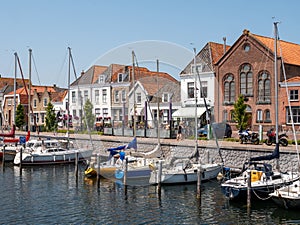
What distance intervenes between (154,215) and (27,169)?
67.1ft

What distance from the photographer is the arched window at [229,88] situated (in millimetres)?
57688

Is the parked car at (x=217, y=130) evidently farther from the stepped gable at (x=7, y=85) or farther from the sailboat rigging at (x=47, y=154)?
the stepped gable at (x=7, y=85)

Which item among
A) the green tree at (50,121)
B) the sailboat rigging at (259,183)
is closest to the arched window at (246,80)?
the green tree at (50,121)

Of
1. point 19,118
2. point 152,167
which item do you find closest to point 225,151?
point 152,167

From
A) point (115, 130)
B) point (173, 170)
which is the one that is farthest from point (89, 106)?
point (115, 130)

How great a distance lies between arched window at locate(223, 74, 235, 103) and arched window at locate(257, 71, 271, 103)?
4.10 meters

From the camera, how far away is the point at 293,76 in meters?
54.0

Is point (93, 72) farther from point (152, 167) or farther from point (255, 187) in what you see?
point (255, 187)

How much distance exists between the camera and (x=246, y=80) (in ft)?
185

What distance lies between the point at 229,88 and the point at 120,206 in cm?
3546

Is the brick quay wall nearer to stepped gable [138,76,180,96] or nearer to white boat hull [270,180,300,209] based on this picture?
stepped gable [138,76,180,96]

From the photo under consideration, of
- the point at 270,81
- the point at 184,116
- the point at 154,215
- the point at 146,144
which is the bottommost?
the point at 154,215

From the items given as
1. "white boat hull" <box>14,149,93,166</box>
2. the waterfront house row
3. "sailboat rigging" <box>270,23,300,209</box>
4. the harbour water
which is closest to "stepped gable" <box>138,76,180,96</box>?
the harbour water

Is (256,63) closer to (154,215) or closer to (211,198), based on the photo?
(211,198)
